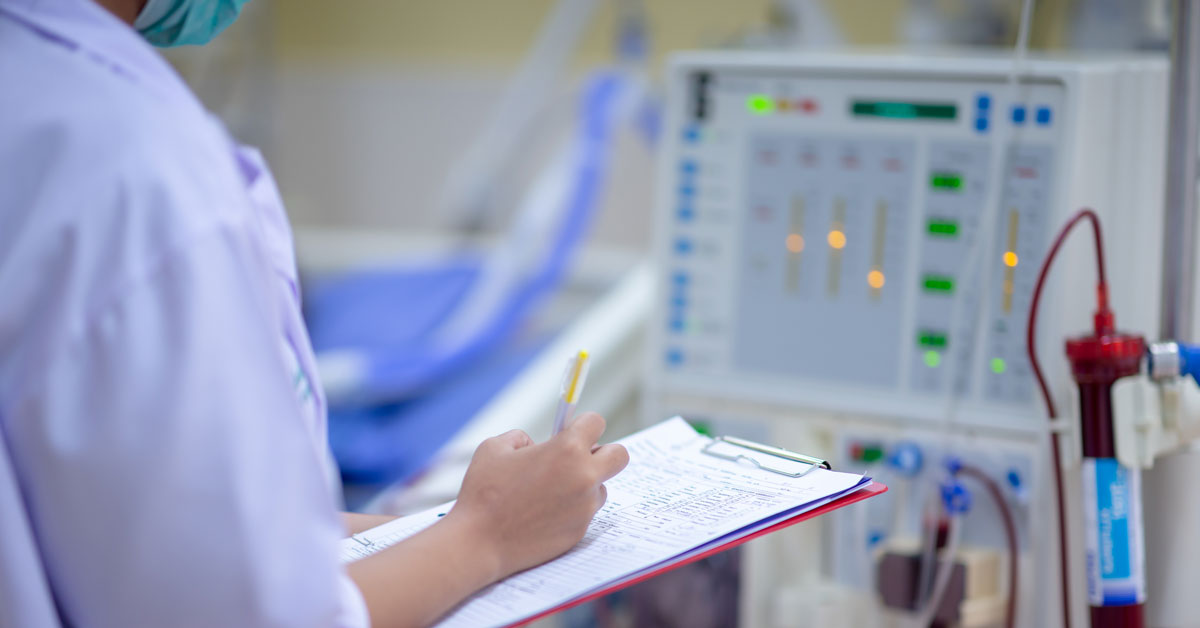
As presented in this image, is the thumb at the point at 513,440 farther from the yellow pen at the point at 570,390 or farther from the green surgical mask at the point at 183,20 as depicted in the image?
the green surgical mask at the point at 183,20

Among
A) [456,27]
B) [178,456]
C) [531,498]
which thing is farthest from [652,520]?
[456,27]

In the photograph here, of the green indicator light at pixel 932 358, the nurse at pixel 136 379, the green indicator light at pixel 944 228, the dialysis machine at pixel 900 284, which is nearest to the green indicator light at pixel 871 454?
the dialysis machine at pixel 900 284

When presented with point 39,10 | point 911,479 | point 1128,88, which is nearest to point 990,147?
point 1128,88

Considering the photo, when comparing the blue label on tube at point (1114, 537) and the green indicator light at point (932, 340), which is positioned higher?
the green indicator light at point (932, 340)

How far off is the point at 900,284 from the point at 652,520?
61cm

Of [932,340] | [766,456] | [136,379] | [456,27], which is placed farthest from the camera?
[456,27]

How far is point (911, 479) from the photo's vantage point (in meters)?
1.31

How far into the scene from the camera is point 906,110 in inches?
51.3

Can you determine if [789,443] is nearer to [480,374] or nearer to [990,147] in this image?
[990,147]

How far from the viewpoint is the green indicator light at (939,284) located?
1294 millimetres

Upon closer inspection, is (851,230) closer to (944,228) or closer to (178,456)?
(944,228)

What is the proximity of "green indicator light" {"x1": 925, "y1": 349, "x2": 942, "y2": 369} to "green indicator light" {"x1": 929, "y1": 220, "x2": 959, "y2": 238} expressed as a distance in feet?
0.45

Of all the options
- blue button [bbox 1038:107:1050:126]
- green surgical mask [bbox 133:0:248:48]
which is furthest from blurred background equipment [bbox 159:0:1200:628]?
green surgical mask [bbox 133:0:248:48]

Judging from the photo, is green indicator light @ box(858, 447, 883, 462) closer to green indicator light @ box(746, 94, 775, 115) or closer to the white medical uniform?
green indicator light @ box(746, 94, 775, 115)
